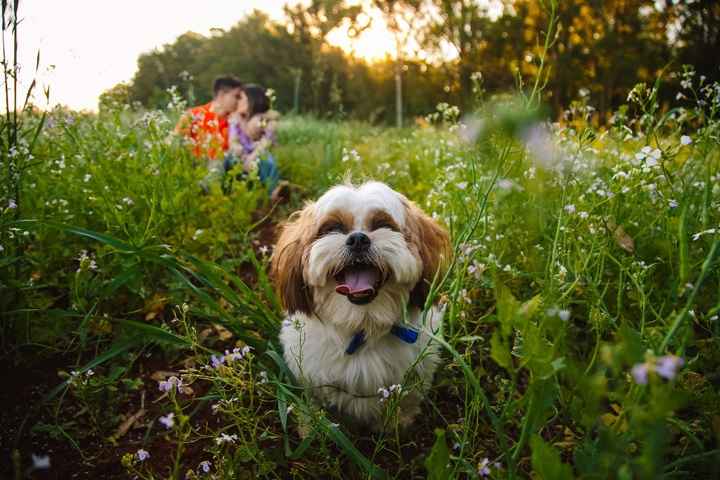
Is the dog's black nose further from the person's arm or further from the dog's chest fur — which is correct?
the person's arm

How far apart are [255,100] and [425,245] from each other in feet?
17.9

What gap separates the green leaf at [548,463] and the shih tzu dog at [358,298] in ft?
3.73

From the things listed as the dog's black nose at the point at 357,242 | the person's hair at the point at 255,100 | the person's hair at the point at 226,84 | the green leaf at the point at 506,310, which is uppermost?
the person's hair at the point at 226,84

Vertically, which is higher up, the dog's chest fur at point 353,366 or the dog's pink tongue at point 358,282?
the dog's pink tongue at point 358,282

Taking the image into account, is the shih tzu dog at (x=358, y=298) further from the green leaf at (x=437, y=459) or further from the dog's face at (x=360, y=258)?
the green leaf at (x=437, y=459)

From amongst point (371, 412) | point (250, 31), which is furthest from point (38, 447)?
point (250, 31)

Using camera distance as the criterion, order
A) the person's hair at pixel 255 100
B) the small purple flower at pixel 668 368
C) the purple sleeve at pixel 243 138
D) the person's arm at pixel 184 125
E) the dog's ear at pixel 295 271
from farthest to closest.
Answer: the person's hair at pixel 255 100, the purple sleeve at pixel 243 138, the person's arm at pixel 184 125, the dog's ear at pixel 295 271, the small purple flower at pixel 668 368

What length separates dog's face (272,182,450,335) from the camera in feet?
7.13

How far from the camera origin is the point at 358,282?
2248 mm

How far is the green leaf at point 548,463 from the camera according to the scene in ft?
3.08

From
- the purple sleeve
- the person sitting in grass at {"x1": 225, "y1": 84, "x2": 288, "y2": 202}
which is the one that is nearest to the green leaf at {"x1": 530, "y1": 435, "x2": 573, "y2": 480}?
the person sitting in grass at {"x1": 225, "y1": 84, "x2": 288, "y2": 202}

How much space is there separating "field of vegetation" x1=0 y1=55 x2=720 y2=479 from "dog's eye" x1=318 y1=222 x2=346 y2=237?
0.54 metres

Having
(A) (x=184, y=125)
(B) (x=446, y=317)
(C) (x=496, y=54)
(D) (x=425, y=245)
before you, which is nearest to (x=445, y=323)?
(B) (x=446, y=317)

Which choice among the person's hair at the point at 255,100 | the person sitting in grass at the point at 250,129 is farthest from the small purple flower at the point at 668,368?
the person's hair at the point at 255,100
